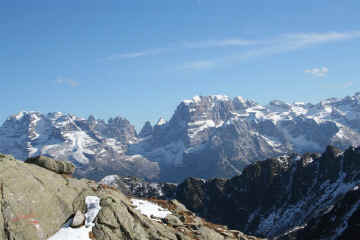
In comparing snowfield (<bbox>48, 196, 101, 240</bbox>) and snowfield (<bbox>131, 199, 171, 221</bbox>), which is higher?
snowfield (<bbox>48, 196, 101, 240</bbox>)

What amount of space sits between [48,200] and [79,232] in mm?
5457

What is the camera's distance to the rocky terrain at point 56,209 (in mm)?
39875

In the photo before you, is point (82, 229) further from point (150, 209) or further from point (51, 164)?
point (150, 209)

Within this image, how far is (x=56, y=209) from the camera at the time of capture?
44312 millimetres

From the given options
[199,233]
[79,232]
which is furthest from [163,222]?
[79,232]

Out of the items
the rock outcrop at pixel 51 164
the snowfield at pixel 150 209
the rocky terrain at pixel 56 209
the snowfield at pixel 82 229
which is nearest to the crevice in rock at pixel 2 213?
the rocky terrain at pixel 56 209

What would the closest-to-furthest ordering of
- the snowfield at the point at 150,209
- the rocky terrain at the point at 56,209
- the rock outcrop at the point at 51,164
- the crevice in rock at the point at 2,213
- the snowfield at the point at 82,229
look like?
the crevice in rock at the point at 2,213
the rocky terrain at the point at 56,209
the snowfield at the point at 82,229
the rock outcrop at the point at 51,164
the snowfield at the point at 150,209

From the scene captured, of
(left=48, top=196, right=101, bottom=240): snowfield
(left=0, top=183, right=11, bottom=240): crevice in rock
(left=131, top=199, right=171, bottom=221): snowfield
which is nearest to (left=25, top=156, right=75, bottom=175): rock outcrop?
(left=48, top=196, right=101, bottom=240): snowfield

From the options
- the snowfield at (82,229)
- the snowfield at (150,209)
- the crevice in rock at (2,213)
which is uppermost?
the crevice in rock at (2,213)

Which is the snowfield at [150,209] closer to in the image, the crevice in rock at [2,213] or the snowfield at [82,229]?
the snowfield at [82,229]

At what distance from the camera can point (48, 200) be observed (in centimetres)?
4412

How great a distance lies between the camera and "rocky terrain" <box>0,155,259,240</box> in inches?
1570

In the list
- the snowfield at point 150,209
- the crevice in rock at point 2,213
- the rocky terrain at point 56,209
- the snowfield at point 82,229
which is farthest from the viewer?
the snowfield at point 150,209

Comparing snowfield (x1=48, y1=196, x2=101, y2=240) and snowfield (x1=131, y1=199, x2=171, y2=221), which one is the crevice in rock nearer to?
snowfield (x1=48, y1=196, x2=101, y2=240)
